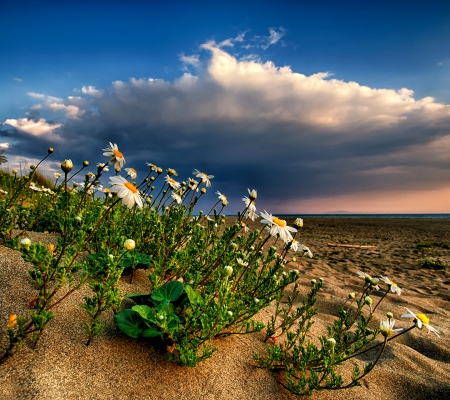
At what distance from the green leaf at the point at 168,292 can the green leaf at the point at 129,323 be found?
189mm

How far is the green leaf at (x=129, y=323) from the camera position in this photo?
2006 mm

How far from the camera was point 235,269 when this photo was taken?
2.81 metres

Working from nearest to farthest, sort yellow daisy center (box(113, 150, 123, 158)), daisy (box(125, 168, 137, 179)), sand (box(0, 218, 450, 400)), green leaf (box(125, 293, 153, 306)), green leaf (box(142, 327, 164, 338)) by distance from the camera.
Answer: sand (box(0, 218, 450, 400)) < green leaf (box(142, 327, 164, 338)) < green leaf (box(125, 293, 153, 306)) < yellow daisy center (box(113, 150, 123, 158)) < daisy (box(125, 168, 137, 179))

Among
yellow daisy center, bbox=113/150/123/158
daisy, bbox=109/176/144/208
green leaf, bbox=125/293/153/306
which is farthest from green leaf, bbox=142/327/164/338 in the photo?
yellow daisy center, bbox=113/150/123/158

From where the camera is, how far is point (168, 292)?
239 centimetres

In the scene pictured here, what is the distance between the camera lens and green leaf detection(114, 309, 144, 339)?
2.01 meters

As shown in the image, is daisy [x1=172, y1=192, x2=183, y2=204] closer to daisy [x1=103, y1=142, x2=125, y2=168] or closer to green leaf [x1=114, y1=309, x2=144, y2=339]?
daisy [x1=103, y1=142, x2=125, y2=168]

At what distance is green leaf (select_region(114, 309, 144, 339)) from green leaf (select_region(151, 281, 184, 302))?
0.62 feet

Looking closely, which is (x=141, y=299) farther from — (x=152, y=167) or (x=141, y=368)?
(x=152, y=167)

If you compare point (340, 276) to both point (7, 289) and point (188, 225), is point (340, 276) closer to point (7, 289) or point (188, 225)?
point (188, 225)

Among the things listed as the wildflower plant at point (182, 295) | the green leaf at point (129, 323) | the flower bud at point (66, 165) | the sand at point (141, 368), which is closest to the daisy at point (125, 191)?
the wildflower plant at point (182, 295)

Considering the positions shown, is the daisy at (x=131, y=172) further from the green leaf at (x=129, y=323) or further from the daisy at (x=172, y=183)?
the green leaf at (x=129, y=323)

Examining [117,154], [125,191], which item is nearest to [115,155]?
[117,154]

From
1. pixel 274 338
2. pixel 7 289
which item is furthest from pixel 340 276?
pixel 7 289
